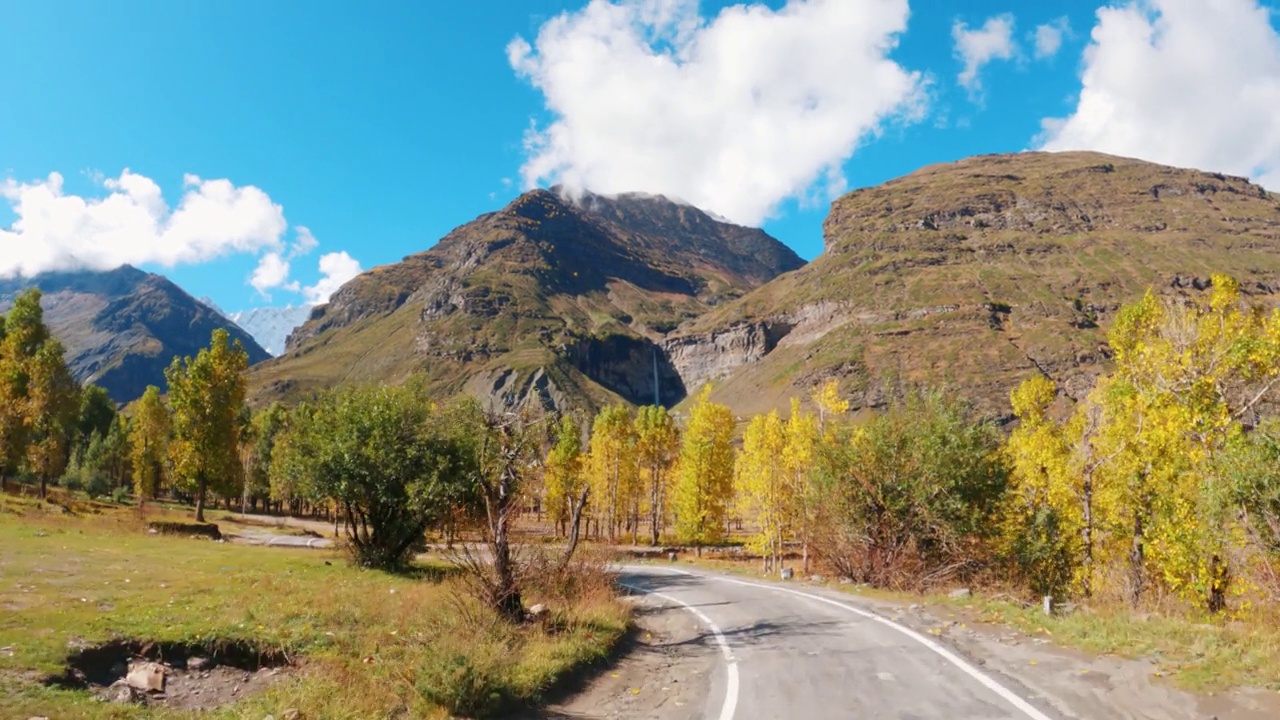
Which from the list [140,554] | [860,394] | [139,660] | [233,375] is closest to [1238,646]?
[139,660]

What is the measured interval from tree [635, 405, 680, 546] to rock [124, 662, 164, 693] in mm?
49134

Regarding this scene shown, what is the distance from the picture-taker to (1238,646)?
941cm

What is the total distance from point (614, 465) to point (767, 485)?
24744 mm

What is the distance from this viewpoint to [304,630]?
13.0 m

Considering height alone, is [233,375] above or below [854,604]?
above

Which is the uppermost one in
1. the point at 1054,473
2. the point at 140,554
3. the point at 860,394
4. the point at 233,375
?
the point at 860,394

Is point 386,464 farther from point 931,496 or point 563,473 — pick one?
point 563,473

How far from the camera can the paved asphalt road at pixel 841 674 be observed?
8.30m

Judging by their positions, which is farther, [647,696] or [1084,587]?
[1084,587]

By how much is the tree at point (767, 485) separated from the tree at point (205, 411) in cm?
3352

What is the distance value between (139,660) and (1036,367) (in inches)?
8190

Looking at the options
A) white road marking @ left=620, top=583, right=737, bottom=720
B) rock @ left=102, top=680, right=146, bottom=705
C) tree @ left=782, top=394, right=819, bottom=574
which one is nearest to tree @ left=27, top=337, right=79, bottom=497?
rock @ left=102, top=680, right=146, bottom=705

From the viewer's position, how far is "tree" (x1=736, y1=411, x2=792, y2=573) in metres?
35.2

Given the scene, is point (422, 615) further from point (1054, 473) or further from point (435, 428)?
point (1054, 473)
